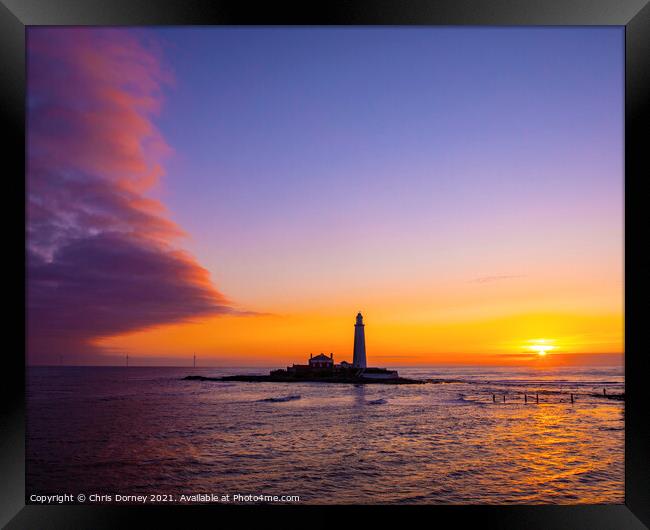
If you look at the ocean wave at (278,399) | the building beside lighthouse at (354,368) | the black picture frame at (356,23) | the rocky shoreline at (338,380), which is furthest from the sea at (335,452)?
the building beside lighthouse at (354,368)

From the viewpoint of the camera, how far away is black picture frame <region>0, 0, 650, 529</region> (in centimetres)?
279

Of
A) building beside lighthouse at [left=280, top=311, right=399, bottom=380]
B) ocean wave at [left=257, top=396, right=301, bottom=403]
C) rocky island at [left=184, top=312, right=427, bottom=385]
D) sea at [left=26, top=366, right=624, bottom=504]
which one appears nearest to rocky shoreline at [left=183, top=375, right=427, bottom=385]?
rocky island at [left=184, top=312, right=427, bottom=385]

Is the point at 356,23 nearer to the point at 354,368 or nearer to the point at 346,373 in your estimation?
the point at 354,368

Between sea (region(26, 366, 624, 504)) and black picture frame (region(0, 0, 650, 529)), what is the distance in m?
0.49

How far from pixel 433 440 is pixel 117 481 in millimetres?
6894

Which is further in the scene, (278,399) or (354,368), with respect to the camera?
(354,368)

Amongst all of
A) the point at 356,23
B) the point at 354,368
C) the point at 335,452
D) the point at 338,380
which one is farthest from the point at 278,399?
the point at 356,23

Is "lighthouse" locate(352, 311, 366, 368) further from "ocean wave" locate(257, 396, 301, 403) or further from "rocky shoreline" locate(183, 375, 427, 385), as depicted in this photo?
"ocean wave" locate(257, 396, 301, 403)

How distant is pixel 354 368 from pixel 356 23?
2972cm

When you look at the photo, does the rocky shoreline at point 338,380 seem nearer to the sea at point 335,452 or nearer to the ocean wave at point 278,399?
the ocean wave at point 278,399

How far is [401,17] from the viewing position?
9.40 ft

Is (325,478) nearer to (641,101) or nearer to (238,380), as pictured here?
(641,101)

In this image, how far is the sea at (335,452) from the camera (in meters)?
7.77

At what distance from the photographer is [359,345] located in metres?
30.8
